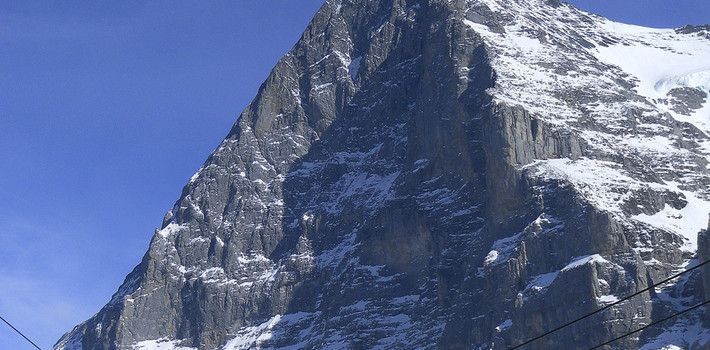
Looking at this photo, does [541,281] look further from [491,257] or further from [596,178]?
[596,178]

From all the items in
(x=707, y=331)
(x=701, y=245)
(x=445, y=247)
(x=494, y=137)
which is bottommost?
(x=707, y=331)

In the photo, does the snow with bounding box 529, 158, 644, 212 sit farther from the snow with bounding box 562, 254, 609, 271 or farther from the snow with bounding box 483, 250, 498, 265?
the snow with bounding box 483, 250, 498, 265

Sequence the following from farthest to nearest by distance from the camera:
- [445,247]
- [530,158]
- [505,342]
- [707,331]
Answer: [445,247]
[530,158]
[505,342]
[707,331]

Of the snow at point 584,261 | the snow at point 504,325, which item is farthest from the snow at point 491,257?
the snow at point 584,261

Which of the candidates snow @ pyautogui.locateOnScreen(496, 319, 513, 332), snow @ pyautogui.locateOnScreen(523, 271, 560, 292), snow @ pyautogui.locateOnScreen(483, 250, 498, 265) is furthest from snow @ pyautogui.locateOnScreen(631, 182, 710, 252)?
snow @ pyautogui.locateOnScreen(496, 319, 513, 332)

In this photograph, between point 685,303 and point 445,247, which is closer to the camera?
point 685,303

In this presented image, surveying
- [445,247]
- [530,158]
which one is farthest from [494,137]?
[445,247]

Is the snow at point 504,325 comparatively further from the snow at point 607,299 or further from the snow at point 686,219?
the snow at point 686,219

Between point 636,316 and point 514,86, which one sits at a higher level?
point 514,86

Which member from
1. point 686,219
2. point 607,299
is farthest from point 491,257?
point 686,219

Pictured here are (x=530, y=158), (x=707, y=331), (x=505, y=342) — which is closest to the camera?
(x=707, y=331)

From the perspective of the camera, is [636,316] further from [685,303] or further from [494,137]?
[494,137]

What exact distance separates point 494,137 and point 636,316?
4242cm

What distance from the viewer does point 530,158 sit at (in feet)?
600
